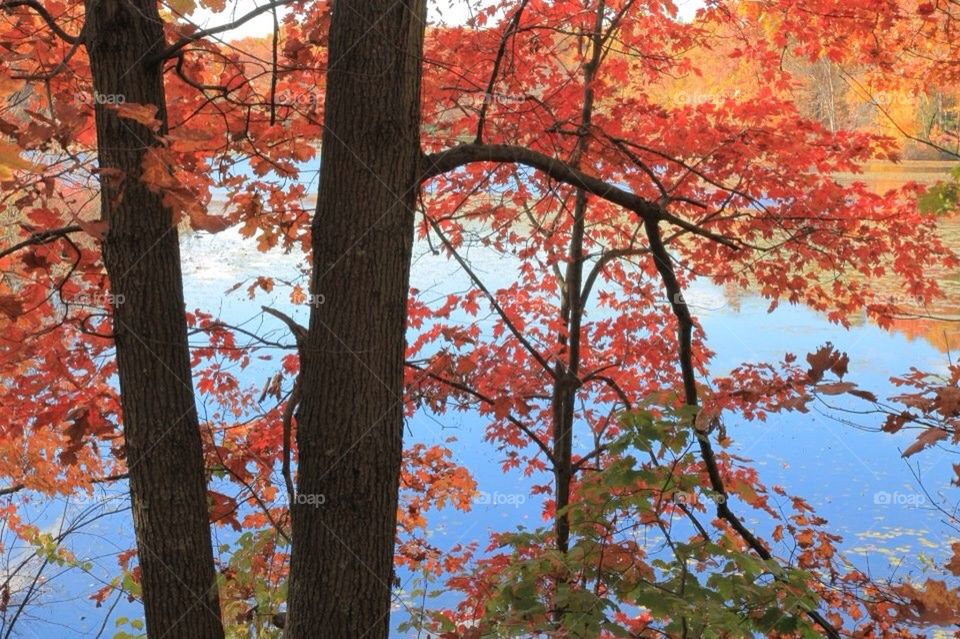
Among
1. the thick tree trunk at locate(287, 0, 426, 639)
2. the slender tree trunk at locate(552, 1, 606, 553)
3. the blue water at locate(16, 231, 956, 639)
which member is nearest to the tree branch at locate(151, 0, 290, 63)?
the thick tree trunk at locate(287, 0, 426, 639)

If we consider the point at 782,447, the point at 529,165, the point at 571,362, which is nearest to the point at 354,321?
the point at 529,165

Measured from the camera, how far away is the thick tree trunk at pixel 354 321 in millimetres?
2109

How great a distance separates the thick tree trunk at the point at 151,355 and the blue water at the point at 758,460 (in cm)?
397

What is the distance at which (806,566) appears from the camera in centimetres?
536

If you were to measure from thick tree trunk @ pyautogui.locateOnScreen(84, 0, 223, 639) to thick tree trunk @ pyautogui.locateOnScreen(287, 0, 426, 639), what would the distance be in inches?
27.6

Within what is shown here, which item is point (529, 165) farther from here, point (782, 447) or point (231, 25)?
point (782, 447)

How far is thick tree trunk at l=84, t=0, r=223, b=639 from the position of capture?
8.25 feet

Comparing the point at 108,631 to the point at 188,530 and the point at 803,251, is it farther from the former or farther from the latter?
the point at 803,251

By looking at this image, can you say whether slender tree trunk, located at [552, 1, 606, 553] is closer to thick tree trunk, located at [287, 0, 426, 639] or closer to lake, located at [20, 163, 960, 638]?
lake, located at [20, 163, 960, 638]

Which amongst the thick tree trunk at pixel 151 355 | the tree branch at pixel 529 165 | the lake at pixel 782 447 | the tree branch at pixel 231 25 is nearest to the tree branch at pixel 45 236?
the thick tree trunk at pixel 151 355

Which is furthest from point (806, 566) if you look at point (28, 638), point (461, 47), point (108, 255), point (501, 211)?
point (28, 638)

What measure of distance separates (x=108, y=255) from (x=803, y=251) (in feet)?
11.6

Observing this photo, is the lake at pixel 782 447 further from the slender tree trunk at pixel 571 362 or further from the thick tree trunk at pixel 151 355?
the thick tree trunk at pixel 151 355

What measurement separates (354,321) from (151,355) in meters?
0.89
